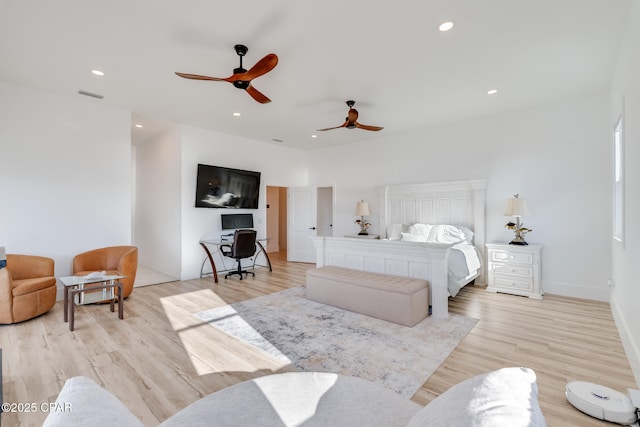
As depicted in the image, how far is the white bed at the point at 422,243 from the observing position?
3.59m

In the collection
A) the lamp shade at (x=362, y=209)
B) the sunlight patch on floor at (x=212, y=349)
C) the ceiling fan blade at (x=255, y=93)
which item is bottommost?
the sunlight patch on floor at (x=212, y=349)

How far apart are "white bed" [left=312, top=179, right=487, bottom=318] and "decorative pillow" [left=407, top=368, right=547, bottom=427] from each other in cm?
266

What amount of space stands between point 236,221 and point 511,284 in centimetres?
524

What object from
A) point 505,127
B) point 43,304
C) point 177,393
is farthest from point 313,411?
point 505,127

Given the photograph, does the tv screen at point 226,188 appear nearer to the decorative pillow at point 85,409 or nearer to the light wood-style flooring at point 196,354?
the light wood-style flooring at point 196,354

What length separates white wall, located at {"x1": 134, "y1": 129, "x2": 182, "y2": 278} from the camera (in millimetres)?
5777

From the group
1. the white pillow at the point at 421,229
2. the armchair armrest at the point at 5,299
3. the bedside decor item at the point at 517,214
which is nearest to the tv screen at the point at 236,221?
the armchair armrest at the point at 5,299

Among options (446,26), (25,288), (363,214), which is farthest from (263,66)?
(363,214)

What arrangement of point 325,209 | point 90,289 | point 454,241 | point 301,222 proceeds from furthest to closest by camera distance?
1. point 325,209
2. point 301,222
3. point 454,241
4. point 90,289

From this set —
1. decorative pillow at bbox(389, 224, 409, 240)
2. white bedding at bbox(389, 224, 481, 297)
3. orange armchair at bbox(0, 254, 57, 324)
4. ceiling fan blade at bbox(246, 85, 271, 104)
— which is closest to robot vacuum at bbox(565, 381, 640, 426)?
white bedding at bbox(389, 224, 481, 297)

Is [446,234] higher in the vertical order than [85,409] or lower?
higher

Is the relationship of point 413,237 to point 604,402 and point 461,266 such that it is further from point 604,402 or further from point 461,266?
point 604,402

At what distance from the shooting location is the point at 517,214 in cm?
452

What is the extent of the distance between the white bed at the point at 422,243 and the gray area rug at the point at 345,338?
0.59m
